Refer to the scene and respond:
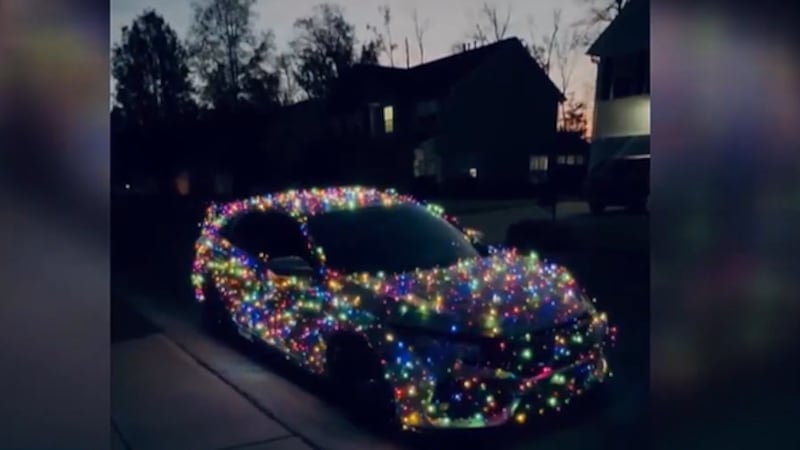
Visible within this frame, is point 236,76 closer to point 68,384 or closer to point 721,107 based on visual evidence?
point 68,384

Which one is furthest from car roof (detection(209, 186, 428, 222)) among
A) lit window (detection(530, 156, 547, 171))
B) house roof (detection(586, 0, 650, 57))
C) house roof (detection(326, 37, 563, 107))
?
lit window (detection(530, 156, 547, 171))

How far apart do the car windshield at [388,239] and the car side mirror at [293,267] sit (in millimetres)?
122

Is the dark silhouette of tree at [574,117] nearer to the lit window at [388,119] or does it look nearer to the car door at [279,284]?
the lit window at [388,119]

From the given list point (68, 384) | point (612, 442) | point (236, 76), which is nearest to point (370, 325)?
point (612, 442)

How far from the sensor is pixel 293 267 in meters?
4.13

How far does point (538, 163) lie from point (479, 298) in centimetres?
454

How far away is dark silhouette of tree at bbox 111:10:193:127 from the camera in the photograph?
4.73 m

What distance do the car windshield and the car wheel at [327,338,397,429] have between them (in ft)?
1.42

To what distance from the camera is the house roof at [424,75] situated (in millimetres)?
6984

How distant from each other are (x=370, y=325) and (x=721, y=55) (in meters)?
2.04

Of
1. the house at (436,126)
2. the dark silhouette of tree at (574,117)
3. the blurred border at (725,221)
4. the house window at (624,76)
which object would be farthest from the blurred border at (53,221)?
the dark silhouette of tree at (574,117)

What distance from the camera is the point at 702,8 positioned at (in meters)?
2.15

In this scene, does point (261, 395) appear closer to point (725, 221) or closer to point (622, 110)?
point (725, 221)

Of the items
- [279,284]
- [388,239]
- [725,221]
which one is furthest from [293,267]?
[725,221]
